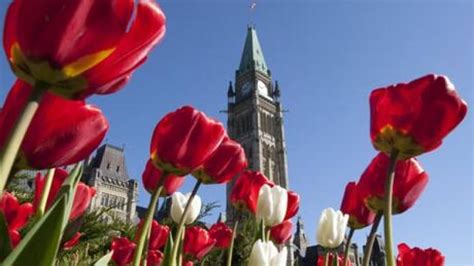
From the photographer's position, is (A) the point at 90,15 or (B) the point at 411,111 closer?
(A) the point at 90,15

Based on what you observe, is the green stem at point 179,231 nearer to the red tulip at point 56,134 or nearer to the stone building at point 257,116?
the red tulip at point 56,134

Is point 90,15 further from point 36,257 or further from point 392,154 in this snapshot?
point 392,154

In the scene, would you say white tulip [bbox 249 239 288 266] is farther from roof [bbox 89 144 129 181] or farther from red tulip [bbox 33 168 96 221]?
roof [bbox 89 144 129 181]

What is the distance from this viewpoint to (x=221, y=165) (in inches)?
48.8

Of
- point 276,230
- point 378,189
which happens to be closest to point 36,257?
point 378,189

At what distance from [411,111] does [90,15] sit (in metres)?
0.69

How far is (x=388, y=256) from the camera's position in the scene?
2.47 feet

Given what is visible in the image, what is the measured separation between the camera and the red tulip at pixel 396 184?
42.2 inches

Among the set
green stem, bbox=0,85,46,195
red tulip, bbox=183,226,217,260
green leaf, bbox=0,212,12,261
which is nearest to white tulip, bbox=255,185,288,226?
red tulip, bbox=183,226,217,260

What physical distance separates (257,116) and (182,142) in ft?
121

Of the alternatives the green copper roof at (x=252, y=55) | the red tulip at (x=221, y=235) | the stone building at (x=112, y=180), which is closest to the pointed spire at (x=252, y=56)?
the green copper roof at (x=252, y=55)

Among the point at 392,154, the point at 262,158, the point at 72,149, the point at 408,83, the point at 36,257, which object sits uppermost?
the point at 262,158

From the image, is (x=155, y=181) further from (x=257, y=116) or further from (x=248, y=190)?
(x=257, y=116)

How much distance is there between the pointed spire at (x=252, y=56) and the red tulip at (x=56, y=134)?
41.4 metres
